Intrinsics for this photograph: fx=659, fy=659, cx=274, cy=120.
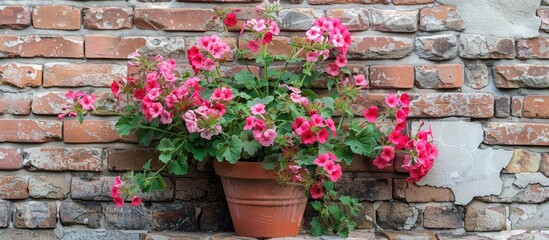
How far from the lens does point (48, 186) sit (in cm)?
233

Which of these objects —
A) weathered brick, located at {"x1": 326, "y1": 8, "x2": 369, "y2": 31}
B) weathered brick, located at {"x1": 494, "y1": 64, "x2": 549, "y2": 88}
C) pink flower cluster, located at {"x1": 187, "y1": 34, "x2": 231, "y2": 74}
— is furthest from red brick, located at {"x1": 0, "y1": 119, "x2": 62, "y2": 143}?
weathered brick, located at {"x1": 494, "y1": 64, "x2": 549, "y2": 88}

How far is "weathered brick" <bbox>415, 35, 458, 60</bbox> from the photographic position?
2.33 metres

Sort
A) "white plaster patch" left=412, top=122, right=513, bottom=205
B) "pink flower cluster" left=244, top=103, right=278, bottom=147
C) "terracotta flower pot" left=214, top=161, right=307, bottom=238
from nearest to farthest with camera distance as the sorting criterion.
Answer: "pink flower cluster" left=244, top=103, right=278, bottom=147, "terracotta flower pot" left=214, top=161, right=307, bottom=238, "white plaster patch" left=412, top=122, right=513, bottom=205

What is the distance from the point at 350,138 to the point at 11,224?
4.06ft

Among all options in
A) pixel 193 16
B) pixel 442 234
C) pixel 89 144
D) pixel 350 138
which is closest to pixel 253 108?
pixel 350 138

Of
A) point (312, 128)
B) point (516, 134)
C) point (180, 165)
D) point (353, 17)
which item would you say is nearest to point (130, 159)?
point (180, 165)

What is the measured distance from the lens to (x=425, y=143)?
2.10 metres

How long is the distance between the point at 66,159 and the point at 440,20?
4.62 ft

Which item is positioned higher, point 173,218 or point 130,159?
point 130,159

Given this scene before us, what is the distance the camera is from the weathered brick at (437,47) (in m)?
2.33

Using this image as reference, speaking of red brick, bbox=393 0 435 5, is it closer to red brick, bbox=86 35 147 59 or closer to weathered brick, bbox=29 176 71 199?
red brick, bbox=86 35 147 59

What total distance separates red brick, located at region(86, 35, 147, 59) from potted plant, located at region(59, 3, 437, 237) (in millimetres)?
112

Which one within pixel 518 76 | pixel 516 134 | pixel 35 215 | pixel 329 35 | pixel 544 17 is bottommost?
pixel 35 215

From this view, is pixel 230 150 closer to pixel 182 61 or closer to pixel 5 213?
pixel 182 61
